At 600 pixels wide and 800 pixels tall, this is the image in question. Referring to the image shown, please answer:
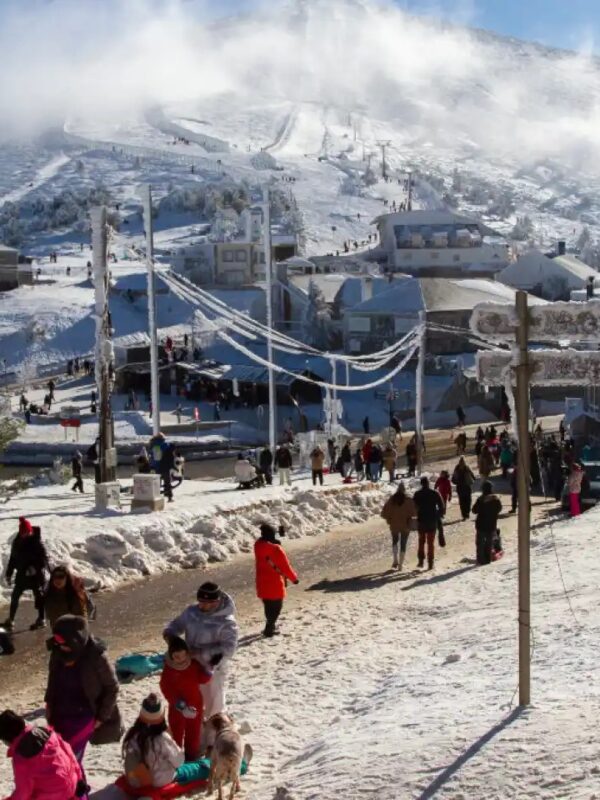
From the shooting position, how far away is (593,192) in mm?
168625

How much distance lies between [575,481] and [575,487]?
105mm

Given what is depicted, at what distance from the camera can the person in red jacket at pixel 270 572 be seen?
1131cm

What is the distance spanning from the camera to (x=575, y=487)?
18.8 m

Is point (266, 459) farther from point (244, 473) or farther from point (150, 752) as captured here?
point (150, 752)

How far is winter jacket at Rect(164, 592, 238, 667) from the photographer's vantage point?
26.4ft

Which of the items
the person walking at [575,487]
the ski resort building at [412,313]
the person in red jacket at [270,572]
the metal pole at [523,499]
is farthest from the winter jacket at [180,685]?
the ski resort building at [412,313]

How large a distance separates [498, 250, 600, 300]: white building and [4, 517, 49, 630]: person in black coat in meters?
57.9

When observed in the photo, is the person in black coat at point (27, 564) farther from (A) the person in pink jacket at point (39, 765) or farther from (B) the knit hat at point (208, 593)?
(A) the person in pink jacket at point (39, 765)

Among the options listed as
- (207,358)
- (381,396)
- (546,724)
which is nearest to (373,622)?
(546,724)

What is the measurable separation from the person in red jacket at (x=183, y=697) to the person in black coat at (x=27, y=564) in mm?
4697

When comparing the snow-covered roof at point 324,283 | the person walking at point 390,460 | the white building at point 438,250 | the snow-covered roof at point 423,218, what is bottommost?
the person walking at point 390,460

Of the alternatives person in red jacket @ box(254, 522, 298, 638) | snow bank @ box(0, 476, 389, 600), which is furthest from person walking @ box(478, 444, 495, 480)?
person in red jacket @ box(254, 522, 298, 638)

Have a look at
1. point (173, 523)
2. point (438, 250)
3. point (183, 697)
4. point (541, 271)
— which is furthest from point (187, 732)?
point (438, 250)

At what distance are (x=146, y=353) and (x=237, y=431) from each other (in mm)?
12766
